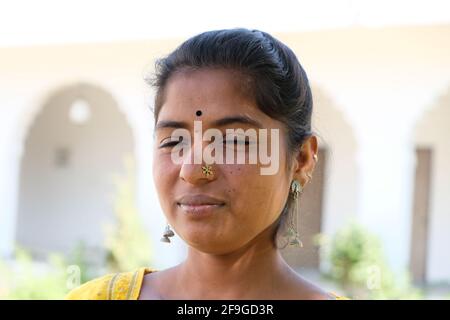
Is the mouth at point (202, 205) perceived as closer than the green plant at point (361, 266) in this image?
Yes

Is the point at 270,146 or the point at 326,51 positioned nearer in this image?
the point at 270,146

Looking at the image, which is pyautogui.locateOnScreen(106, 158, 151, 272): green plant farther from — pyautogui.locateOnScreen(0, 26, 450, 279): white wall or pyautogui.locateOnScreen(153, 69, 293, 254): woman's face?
pyautogui.locateOnScreen(153, 69, 293, 254): woman's face

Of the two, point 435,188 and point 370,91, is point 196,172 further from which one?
point 435,188

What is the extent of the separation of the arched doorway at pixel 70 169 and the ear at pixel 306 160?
713 centimetres

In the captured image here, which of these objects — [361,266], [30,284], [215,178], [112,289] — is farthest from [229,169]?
[361,266]

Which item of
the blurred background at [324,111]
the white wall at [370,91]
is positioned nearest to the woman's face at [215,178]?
the blurred background at [324,111]

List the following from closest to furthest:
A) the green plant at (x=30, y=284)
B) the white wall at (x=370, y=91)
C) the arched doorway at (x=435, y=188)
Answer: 1. the green plant at (x=30, y=284)
2. the white wall at (x=370, y=91)
3. the arched doorway at (x=435, y=188)

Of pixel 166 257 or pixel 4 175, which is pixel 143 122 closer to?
pixel 166 257

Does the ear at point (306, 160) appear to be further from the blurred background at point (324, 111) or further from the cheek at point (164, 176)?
the blurred background at point (324, 111)

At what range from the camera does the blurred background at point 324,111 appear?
559cm

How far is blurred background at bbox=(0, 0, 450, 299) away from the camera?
559 centimetres

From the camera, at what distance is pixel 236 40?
105 centimetres
